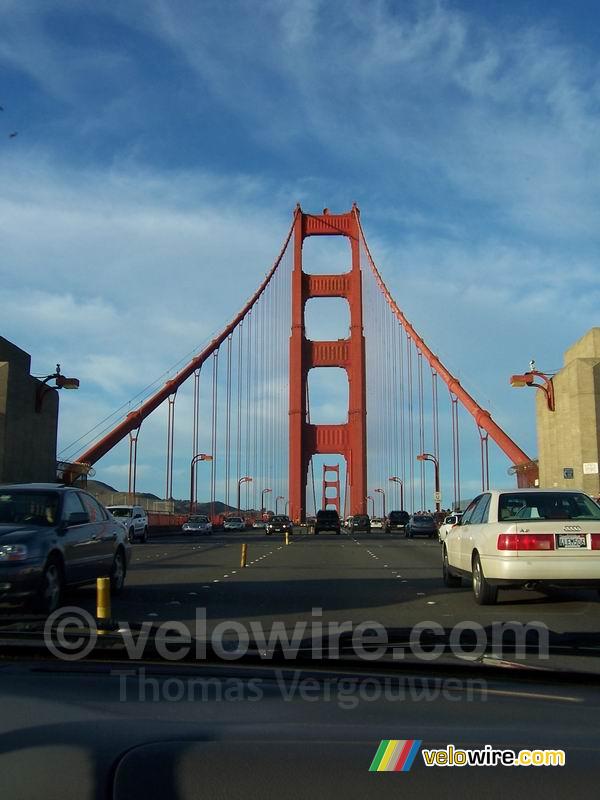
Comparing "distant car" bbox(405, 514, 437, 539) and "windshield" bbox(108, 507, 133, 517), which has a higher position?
"windshield" bbox(108, 507, 133, 517)

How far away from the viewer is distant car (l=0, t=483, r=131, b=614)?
870 centimetres

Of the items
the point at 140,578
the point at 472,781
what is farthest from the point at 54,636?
the point at 140,578

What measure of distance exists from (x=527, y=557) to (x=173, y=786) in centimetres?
846

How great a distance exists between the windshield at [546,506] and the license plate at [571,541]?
1.74 ft

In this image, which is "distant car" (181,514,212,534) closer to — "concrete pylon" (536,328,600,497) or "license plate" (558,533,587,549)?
"concrete pylon" (536,328,600,497)

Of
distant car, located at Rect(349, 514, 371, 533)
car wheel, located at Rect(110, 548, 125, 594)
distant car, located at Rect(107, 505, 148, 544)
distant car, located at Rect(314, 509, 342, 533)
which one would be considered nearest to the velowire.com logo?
car wheel, located at Rect(110, 548, 125, 594)

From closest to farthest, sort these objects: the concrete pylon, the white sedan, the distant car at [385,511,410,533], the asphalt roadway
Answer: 1. the asphalt roadway
2. the white sedan
3. the concrete pylon
4. the distant car at [385,511,410,533]

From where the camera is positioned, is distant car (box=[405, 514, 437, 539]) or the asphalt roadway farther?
distant car (box=[405, 514, 437, 539])

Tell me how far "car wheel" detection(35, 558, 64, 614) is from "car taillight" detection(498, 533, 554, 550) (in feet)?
15.7

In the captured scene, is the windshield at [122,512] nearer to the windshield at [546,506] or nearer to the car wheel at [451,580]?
the car wheel at [451,580]

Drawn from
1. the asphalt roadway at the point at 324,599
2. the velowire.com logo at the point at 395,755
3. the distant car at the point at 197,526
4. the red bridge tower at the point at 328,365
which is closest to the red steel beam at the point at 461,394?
the red bridge tower at the point at 328,365

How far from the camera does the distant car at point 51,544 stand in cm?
870

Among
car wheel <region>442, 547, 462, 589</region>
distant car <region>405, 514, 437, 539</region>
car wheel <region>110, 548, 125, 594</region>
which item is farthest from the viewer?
distant car <region>405, 514, 437, 539</region>

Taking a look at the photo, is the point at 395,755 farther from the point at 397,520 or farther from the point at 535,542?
the point at 397,520
